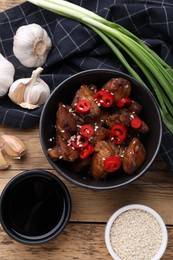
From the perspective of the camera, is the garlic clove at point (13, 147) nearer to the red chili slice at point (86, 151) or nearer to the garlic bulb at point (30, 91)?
the garlic bulb at point (30, 91)

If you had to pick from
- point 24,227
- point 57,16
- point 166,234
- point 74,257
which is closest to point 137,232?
point 166,234

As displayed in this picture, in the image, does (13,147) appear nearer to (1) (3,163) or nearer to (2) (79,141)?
(1) (3,163)

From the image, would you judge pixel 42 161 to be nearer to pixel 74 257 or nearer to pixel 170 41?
pixel 74 257

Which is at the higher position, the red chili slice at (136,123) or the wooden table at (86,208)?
the red chili slice at (136,123)

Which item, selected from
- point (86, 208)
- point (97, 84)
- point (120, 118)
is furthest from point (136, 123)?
point (86, 208)

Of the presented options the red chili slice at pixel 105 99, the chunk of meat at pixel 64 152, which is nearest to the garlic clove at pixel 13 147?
the chunk of meat at pixel 64 152

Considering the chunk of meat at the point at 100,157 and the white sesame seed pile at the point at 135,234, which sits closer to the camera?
the chunk of meat at the point at 100,157

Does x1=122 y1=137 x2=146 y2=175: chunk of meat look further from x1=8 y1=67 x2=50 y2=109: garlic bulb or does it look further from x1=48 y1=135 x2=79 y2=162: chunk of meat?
x1=8 y1=67 x2=50 y2=109: garlic bulb
